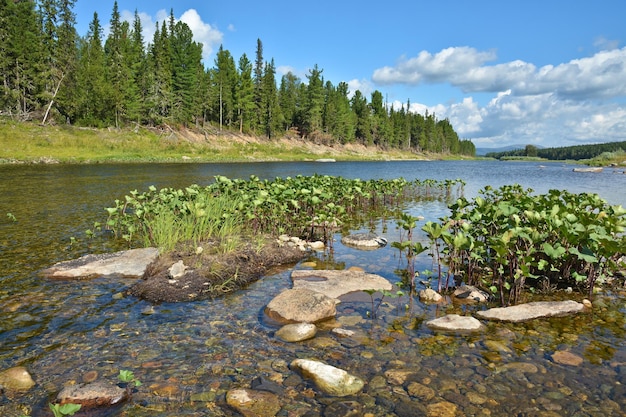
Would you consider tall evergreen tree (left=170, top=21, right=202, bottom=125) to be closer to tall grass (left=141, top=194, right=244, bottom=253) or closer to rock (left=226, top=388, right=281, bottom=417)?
tall grass (left=141, top=194, right=244, bottom=253)

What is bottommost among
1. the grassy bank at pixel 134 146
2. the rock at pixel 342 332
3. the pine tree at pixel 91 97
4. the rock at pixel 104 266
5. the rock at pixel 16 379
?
the rock at pixel 342 332

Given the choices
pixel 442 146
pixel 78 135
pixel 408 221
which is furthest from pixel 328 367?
pixel 442 146

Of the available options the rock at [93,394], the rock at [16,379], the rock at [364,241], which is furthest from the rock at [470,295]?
the rock at [16,379]

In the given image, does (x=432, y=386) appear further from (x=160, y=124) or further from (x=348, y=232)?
(x=160, y=124)

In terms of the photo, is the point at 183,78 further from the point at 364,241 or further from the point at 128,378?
the point at 128,378

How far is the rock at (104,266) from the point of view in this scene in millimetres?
8453

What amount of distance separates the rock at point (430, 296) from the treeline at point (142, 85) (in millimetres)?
64320

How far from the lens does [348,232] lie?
46.5ft

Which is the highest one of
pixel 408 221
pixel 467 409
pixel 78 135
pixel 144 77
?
pixel 144 77

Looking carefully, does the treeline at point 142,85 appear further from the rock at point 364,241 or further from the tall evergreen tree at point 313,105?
the rock at point 364,241

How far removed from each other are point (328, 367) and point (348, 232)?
374 inches

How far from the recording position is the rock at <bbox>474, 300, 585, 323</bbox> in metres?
6.60

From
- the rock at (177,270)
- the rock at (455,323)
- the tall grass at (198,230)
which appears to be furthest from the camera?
the tall grass at (198,230)

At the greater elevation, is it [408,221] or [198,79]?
[198,79]
